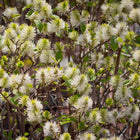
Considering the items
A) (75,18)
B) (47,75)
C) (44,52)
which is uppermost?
(75,18)

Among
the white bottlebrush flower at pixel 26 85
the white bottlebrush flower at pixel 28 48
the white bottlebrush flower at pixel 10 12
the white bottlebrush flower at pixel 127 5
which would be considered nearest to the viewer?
the white bottlebrush flower at pixel 26 85

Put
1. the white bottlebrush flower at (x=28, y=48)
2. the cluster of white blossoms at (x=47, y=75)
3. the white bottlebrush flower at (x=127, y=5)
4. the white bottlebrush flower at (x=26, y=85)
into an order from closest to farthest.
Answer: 1. the cluster of white blossoms at (x=47, y=75)
2. the white bottlebrush flower at (x=26, y=85)
3. the white bottlebrush flower at (x=28, y=48)
4. the white bottlebrush flower at (x=127, y=5)

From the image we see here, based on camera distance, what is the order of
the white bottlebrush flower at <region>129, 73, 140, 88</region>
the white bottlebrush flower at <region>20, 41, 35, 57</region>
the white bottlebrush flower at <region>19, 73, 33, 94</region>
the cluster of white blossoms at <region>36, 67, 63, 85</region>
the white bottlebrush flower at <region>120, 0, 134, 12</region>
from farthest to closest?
the white bottlebrush flower at <region>120, 0, 134, 12</region> → the white bottlebrush flower at <region>129, 73, 140, 88</region> → the white bottlebrush flower at <region>20, 41, 35, 57</region> → the white bottlebrush flower at <region>19, 73, 33, 94</region> → the cluster of white blossoms at <region>36, 67, 63, 85</region>

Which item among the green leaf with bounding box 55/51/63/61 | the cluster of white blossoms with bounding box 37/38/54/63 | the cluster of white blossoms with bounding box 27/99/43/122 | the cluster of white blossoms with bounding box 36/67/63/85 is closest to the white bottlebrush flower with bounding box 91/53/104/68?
the green leaf with bounding box 55/51/63/61

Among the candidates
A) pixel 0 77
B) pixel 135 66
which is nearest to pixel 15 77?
pixel 0 77

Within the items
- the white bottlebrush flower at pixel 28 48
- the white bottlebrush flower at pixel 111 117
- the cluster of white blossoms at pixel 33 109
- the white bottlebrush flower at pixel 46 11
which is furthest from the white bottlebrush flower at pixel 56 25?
the white bottlebrush flower at pixel 111 117

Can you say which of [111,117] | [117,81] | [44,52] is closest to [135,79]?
[117,81]

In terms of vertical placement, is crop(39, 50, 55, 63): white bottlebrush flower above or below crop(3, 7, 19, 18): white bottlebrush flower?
below

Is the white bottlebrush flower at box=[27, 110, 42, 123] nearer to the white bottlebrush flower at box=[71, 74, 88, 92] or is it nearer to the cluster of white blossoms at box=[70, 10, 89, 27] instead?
the white bottlebrush flower at box=[71, 74, 88, 92]

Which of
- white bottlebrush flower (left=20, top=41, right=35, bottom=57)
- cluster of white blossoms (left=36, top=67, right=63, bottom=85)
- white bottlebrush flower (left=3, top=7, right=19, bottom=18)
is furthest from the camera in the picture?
white bottlebrush flower (left=3, top=7, right=19, bottom=18)

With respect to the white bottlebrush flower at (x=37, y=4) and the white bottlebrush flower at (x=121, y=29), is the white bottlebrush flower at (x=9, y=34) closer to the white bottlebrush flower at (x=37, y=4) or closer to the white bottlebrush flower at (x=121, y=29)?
the white bottlebrush flower at (x=37, y=4)

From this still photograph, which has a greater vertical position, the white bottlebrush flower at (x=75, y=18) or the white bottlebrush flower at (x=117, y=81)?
the white bottlebrush flower at (x=75, y=18)

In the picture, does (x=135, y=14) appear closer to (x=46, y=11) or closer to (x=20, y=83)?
(x=46, y=11)

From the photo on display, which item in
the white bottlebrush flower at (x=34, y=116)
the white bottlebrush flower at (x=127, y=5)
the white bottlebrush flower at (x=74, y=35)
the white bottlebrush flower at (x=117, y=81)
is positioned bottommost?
the white bottlebrush flower at (x=34, y=116)
